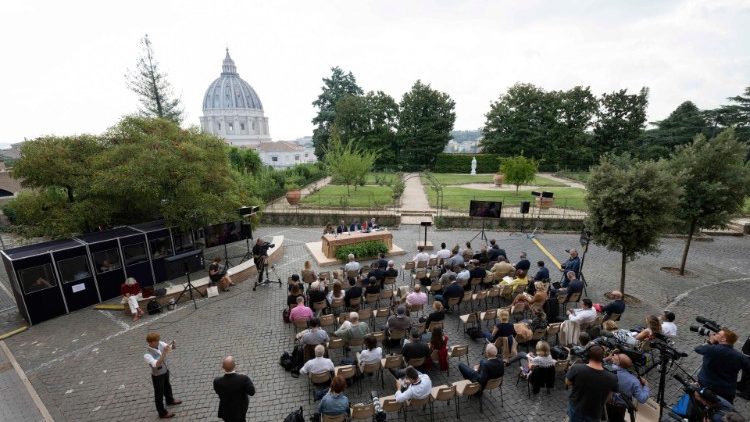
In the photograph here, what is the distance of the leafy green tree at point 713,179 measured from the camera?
11703 mm

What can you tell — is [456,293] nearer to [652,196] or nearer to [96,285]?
[652,196]

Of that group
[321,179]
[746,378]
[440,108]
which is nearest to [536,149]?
[440,108]

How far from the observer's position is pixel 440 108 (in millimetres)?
57719

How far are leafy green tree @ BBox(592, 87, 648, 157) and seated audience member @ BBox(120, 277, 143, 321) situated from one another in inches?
2360

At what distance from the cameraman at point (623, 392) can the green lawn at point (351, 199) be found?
19135 mm

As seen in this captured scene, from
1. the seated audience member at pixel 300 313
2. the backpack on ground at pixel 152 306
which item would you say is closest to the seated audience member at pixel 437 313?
the seated audience member at pixel 300 313

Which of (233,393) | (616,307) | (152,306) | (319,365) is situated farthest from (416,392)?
(152,306)

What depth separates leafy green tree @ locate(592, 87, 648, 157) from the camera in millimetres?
51875

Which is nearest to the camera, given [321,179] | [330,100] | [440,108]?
[321,179]

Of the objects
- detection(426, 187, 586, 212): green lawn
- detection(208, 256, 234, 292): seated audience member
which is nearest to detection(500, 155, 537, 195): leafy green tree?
detection(426, 187, 586, 212): green lawn

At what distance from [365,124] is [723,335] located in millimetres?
55605

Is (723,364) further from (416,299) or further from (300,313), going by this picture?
(300,313)

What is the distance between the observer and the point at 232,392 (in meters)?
5.34

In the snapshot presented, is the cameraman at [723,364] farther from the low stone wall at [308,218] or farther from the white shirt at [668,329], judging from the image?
the low stone wall at [308,218]
